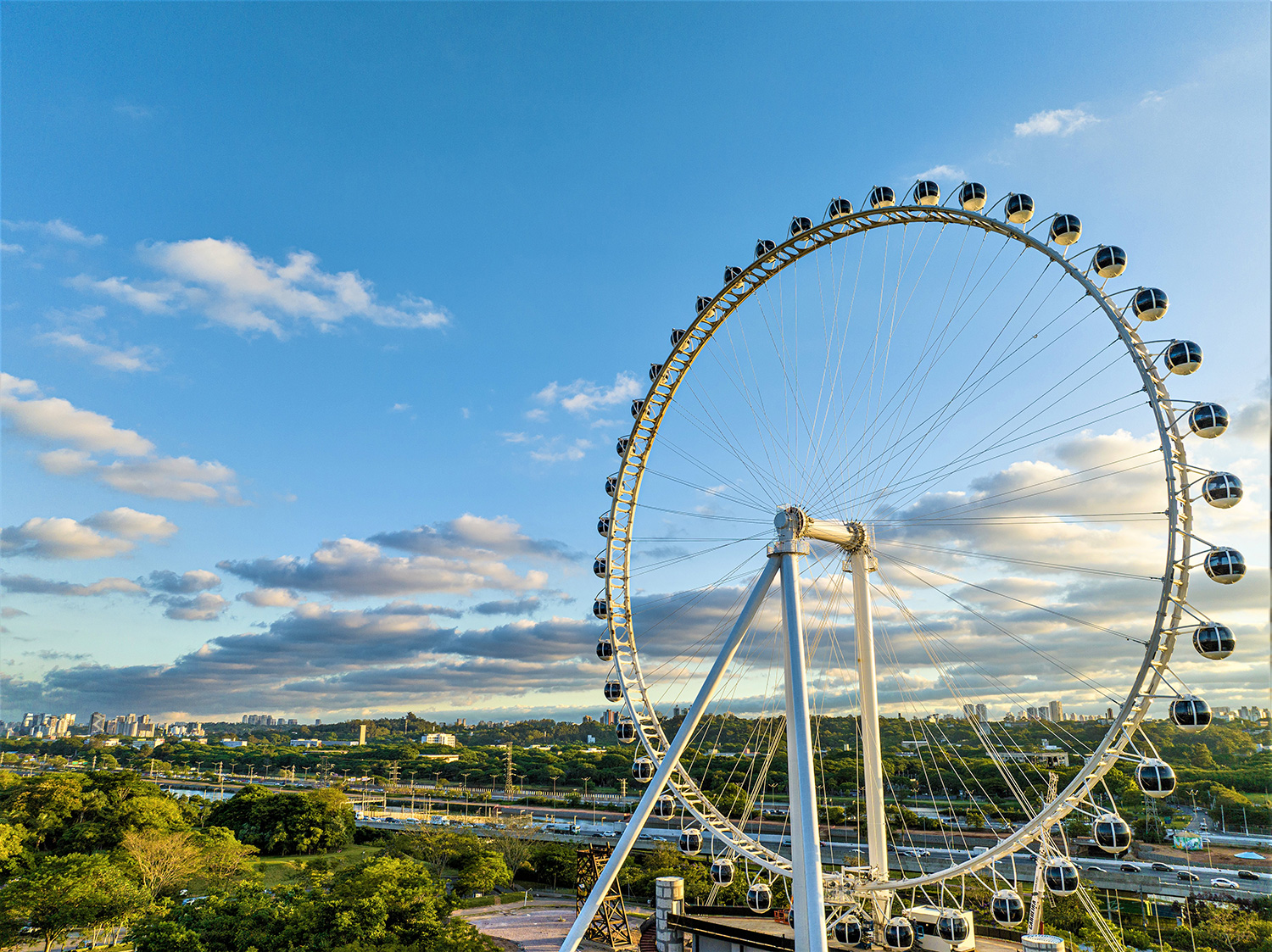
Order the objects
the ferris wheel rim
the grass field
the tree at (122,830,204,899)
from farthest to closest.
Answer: the grass field, the tree at (122,830,204,899), the ferris wheel rim

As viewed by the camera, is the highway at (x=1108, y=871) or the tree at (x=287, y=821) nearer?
the highway at (x=1108, y=871)

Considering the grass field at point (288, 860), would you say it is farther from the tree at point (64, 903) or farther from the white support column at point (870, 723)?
the white support column at point (870, 723)

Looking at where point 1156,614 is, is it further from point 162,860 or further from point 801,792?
point 162,860

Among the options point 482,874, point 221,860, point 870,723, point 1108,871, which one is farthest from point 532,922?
point 1108,871

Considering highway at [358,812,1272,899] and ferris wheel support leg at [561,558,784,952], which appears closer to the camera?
ferris wheel support leg at [561,558,784,952]

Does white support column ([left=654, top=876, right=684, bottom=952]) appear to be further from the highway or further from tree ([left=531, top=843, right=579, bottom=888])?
tree ([left=531, top=843, right=579, bottom=888])

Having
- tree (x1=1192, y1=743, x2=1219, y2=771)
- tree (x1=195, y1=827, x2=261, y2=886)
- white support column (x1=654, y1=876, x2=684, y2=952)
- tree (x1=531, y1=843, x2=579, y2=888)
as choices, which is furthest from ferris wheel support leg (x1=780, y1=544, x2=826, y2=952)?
tree (x1=1192, y1=743, x2=1219, y2=771)

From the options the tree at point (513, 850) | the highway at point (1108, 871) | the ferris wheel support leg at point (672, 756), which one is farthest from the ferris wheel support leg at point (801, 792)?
the tree at point (513, 850)
